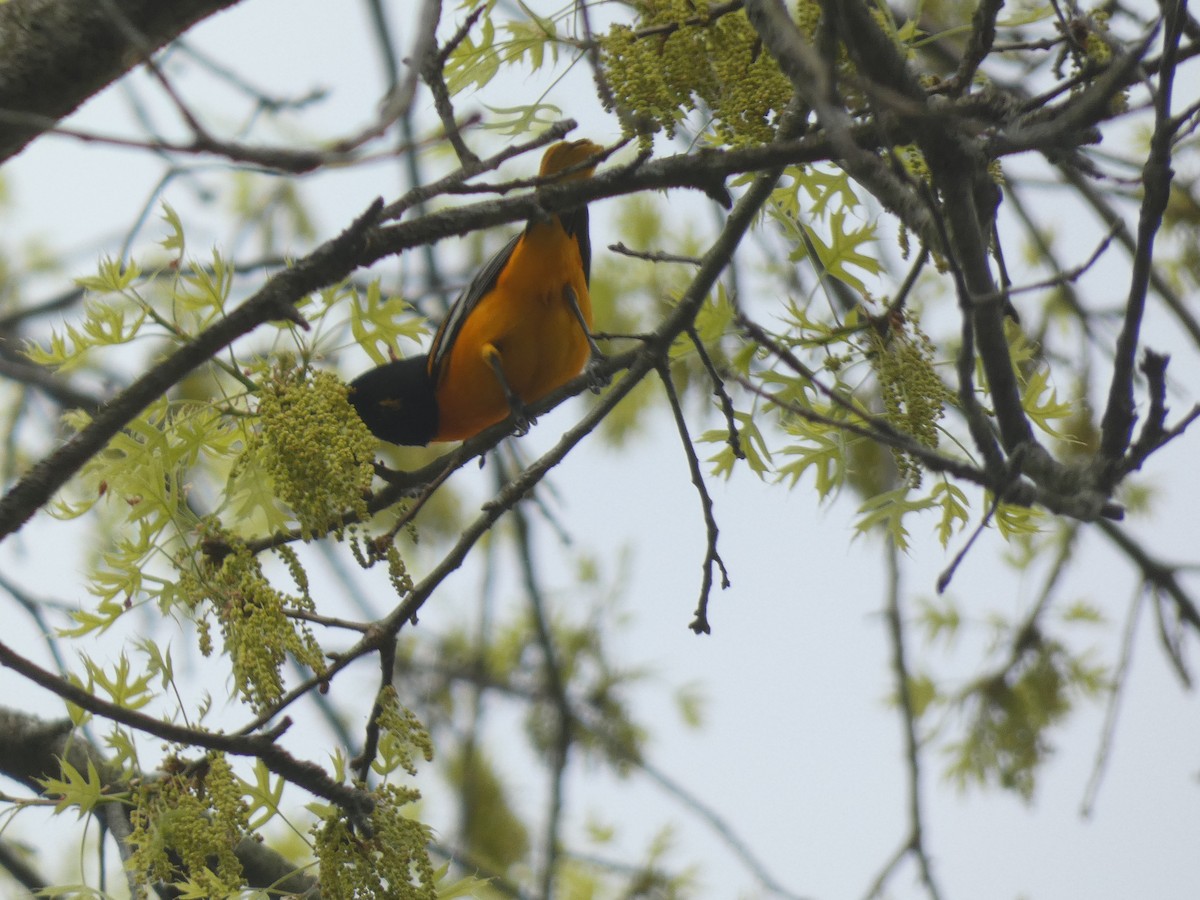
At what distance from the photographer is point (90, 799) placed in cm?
203

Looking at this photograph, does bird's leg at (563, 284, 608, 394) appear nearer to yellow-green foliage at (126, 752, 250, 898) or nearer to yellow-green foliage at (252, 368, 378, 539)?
yellow-green foliage at (252, 368, 378, 539)

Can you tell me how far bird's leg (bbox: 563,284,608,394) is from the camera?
9.06 feet

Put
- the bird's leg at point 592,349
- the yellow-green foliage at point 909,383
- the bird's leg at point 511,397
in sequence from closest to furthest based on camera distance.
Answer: the yellow-green foliage at point 909,383
the bird's leg at point 592,349
the bird's leg at point 511,397

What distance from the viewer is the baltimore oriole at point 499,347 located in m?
3.80

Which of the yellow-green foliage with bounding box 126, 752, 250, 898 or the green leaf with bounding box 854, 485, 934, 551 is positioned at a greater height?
Answer: the green leaf with bounding box 854, 485, 934, 551

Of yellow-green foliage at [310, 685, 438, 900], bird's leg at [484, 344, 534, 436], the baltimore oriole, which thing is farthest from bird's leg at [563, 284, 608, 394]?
yellow-green foliage at [310, 685, 438, 900]

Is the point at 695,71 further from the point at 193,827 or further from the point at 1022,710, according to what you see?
the point at 1022,710

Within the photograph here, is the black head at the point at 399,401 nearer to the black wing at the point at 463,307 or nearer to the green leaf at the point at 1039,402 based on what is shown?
the black wing at the point at 463,307

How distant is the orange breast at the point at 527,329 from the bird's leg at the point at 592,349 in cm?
3

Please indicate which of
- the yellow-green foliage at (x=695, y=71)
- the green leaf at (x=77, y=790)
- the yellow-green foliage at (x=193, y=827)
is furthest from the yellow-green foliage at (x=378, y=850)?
the yellow-green foliage at (x=695, y=71)

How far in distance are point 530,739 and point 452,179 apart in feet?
10.7

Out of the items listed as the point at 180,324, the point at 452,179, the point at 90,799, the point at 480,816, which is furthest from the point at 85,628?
the point at 480,816

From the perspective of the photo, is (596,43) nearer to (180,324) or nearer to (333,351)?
(333,351)

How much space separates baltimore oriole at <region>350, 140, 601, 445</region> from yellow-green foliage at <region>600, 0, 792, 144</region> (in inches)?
54.4
